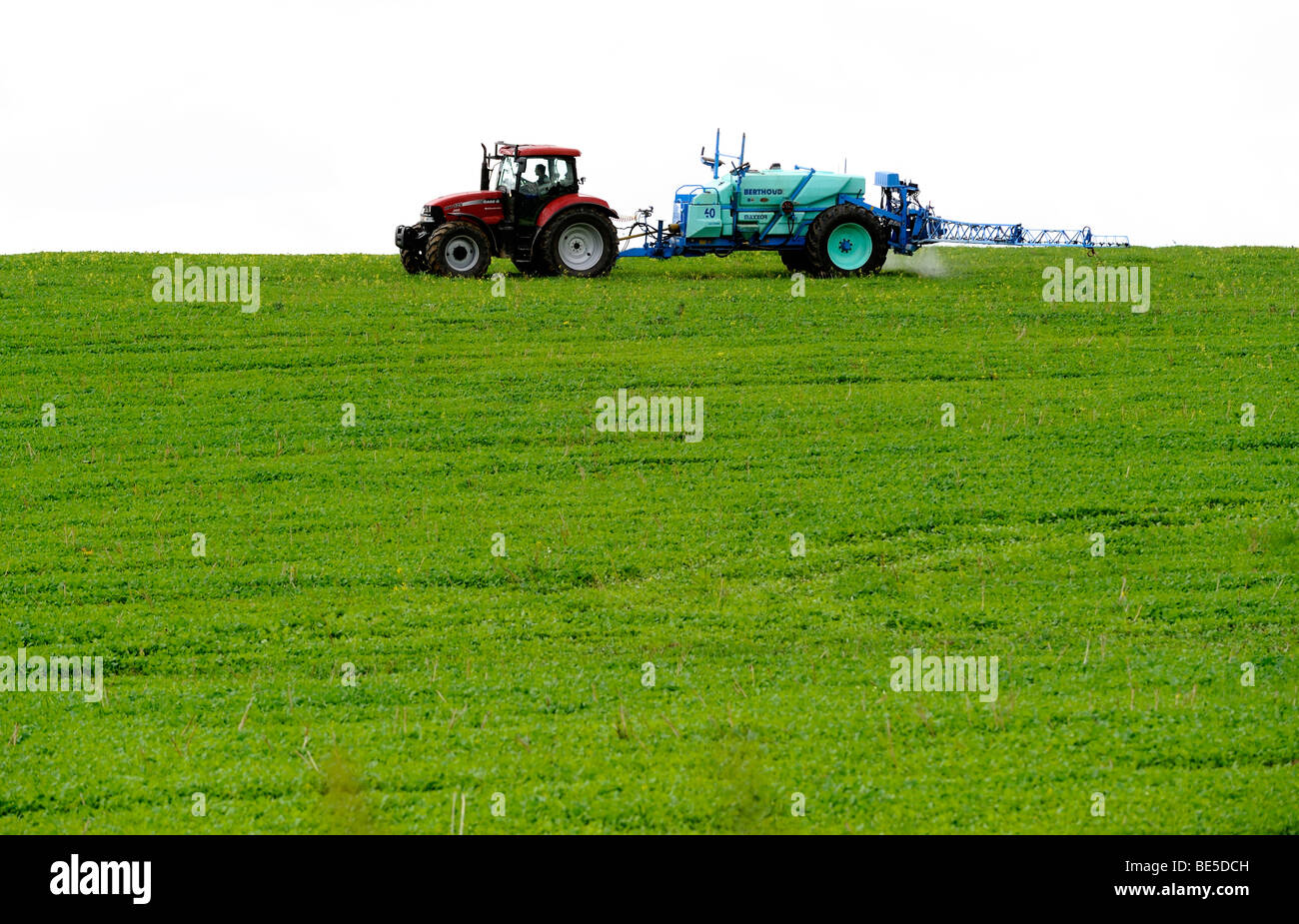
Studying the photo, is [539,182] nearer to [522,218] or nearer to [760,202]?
[522,218]

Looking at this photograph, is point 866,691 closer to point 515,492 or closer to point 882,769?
point 882,769

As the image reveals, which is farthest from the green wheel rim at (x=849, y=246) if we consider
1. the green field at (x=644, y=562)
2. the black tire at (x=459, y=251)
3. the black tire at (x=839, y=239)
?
the black tire at (x=459, y=251)

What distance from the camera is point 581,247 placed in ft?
107

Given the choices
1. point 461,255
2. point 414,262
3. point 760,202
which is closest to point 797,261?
point 760,202

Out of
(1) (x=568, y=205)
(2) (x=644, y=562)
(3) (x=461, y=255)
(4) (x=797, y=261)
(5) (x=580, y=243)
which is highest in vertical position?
(1) (x=568, y=205)

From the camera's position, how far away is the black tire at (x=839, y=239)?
3300cm

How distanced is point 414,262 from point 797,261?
1002 cm

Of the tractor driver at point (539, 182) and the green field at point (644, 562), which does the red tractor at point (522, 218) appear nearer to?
the tractor driver at point (539, 182)

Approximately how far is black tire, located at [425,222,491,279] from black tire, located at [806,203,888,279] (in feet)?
27.0

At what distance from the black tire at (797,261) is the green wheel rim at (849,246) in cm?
74

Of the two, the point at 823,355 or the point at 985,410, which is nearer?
the point at 985,410

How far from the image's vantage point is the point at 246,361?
80.4 feet

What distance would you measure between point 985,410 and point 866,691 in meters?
11.0
